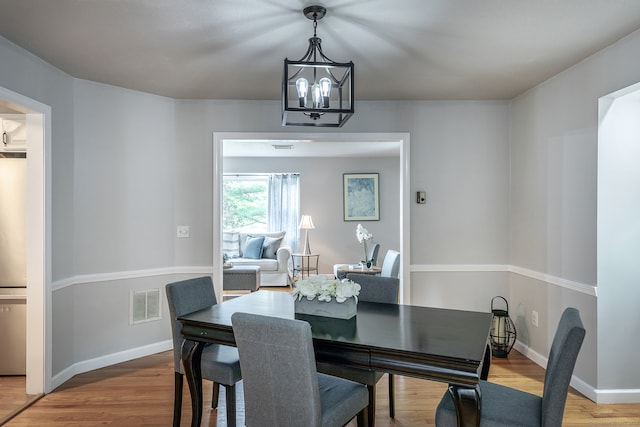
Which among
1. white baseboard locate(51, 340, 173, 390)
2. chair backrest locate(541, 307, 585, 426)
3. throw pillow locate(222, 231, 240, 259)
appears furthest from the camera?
throw pillow locate(222, 231, 240, 259)

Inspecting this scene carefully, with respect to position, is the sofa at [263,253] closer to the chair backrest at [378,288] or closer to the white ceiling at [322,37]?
the white ceiling at [322,37]

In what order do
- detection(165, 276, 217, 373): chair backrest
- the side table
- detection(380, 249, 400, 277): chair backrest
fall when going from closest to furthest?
detection(165, 276, 217, 373): chair backrest, detection(380, 249, 400, 277): chair backrest, the side table

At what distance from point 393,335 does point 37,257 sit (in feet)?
8.71

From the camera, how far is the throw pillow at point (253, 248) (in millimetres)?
7568

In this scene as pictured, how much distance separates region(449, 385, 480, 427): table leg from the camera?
1683 millimetres

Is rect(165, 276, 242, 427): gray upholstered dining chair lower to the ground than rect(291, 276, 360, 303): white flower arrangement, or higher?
lower

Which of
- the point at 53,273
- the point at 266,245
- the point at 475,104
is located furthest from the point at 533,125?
the point at 266,245

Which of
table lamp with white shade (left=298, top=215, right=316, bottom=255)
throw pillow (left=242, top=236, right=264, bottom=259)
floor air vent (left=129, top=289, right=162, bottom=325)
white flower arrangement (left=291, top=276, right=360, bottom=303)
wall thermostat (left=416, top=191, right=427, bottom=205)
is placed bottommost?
floor air vent (left=129, top=289, right=162, bottom=325)

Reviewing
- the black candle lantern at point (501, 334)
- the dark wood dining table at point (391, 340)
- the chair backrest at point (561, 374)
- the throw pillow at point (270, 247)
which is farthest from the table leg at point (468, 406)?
the throw pillow at point (270, 247)

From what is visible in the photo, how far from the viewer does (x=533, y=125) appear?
3.77 metres

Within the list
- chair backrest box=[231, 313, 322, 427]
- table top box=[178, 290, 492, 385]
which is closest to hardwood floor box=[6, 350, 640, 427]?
table top box=[178, 290, 492, 385]

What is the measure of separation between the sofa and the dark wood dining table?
4.68 m

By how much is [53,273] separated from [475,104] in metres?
3.96

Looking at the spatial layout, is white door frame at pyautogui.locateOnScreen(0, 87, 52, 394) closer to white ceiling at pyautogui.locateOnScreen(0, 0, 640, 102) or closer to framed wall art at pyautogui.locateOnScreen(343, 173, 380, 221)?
white ceiling at pyautogui.locateOnScreen(0, 0, 640, 102)
